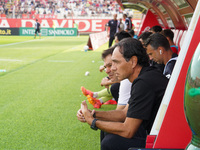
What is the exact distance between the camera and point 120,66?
2.85 metres

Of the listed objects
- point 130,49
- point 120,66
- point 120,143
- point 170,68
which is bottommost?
point 120,143

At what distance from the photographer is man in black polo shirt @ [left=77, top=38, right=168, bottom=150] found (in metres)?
2.58

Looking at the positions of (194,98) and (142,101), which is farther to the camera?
(142,101)

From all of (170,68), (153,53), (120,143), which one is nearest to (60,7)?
(153,53)

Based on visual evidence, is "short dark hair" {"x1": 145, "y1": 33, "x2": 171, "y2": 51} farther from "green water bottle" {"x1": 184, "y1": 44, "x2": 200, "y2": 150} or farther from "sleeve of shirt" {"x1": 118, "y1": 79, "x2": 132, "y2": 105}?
"green water bottle" {"x1": 184, "y1": 44, "x2": 200, "y2": 150}

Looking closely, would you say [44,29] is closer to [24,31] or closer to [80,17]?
[24,31]

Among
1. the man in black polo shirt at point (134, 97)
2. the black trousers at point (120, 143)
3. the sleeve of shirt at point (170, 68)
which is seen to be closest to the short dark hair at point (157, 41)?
the sleeve of shirt at point (170, 68)

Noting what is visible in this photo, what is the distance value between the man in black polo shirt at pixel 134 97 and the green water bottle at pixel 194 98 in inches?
50.0

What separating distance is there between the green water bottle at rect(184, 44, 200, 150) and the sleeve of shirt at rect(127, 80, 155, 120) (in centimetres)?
125

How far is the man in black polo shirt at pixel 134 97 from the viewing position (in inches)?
101

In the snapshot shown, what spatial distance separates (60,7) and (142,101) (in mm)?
45930

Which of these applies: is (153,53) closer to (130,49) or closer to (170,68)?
(170,68)

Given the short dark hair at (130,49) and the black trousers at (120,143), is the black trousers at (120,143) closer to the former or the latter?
the black trousers at (120,143)

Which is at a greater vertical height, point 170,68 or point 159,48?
point 159,48
